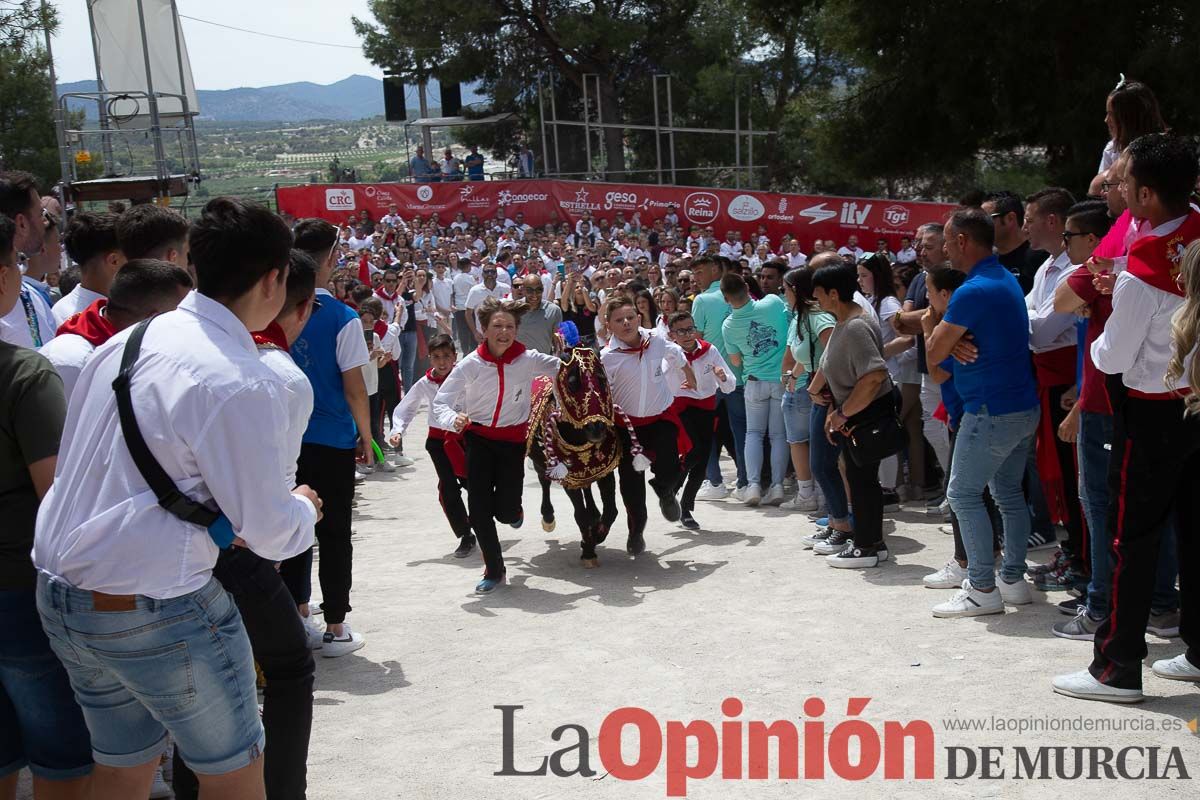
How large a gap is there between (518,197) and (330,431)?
2503 centimetres

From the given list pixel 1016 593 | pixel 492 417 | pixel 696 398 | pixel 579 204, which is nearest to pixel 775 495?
pixel 696 398

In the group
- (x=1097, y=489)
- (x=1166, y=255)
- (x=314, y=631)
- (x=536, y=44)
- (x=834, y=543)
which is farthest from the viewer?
(x=536, y=44)

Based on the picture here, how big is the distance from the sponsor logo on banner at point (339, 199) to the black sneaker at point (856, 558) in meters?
26.4

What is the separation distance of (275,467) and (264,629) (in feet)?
2.23

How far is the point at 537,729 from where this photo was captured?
491 centimetres

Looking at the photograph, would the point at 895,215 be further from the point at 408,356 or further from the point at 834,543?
the point at 834,543

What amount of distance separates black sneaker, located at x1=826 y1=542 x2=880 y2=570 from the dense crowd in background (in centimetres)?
2

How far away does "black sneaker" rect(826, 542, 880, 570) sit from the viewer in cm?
736

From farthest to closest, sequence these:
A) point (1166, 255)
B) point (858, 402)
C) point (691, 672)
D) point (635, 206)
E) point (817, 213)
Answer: point (635, 206)
point (817, 213)
point (858, 402)
point (691, 672)
point (1166, 255)

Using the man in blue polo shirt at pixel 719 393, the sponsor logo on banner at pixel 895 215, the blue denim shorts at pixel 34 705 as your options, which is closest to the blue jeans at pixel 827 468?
the man in blue polo shirt at pixel 719 393

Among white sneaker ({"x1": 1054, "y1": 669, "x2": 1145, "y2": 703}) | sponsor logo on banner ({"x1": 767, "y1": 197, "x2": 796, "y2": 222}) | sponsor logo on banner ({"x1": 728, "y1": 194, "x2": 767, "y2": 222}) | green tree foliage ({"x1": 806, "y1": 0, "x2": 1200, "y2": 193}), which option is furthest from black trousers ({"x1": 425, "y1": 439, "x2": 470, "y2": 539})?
sponsor logo on banner ({"x1": 728, "y1": 194, "x2": 767, "y2": 222})

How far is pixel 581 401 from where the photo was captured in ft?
24.8

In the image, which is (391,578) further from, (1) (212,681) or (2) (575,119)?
(2) (575,119)

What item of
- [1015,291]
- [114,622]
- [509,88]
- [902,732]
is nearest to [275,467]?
[114,622]
